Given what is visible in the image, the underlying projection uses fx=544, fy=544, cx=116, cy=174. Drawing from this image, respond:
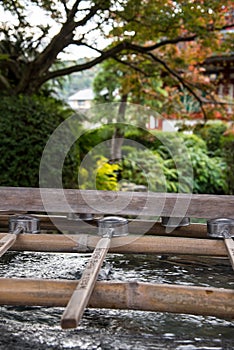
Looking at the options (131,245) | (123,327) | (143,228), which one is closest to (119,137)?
(143,228)

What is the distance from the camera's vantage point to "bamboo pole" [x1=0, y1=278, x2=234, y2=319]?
1887 millimetres

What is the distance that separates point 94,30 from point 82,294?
581 centimetres

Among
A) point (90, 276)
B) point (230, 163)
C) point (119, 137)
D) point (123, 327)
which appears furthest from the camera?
point (119, 137)

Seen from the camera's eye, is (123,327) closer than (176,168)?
Yes

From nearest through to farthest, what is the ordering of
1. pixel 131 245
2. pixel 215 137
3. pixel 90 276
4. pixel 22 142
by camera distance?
pixel 90 276 → pixel 131 245 → pixel 22 142 → pixel 215 137

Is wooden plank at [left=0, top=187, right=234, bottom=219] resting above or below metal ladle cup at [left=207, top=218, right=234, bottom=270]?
above

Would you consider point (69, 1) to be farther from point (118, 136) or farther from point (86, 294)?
point (86, 294)

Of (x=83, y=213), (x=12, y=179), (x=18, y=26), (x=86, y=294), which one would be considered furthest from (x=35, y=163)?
(x=86, y=294)

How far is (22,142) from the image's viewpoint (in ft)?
21.6

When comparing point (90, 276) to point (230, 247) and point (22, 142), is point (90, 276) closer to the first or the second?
point (230, 247)

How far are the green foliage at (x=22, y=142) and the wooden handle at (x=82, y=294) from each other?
4.34 metres

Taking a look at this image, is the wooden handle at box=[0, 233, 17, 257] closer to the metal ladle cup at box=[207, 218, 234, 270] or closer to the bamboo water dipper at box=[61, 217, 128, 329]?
the bamboo water dipper at box=[61, 217, 128, 329]

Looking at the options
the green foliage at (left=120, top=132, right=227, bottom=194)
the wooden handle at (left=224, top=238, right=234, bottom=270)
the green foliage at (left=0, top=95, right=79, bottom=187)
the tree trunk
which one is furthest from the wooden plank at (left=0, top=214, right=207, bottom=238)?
the tree trunk

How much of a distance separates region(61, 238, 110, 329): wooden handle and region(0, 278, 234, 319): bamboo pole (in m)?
0.06
